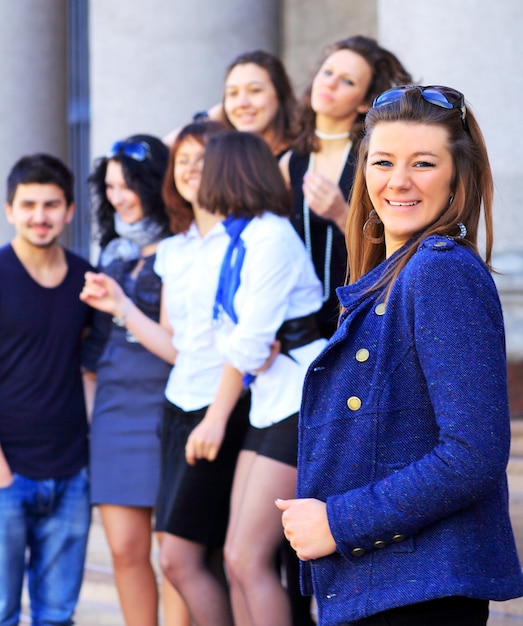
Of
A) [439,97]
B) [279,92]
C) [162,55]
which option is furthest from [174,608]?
[162,55]

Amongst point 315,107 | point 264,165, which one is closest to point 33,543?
point 264,165

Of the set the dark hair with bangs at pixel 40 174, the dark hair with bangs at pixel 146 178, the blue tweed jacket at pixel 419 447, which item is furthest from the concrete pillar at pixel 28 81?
the blue tweed jacket at pixel 419 447

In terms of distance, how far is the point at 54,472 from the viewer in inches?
160

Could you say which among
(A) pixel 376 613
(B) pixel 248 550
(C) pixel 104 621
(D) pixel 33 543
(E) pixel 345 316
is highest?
(E) pixel 345 316

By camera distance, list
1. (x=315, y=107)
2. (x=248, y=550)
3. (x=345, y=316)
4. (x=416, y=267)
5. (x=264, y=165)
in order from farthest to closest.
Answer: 1. (x=315, y=107)
2. (x=264, y=165)
3. (x=248, y=550)
4. (x=345, y=316)
5. (x=416, y=267)

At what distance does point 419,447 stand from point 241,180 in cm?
203

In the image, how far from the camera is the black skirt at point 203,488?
3.68 m

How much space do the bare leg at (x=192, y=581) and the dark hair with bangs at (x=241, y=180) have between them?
1.27 m

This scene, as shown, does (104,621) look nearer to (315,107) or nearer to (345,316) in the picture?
(315,107)

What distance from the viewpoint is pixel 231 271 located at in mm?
3574

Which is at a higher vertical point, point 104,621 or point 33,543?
point 33,543

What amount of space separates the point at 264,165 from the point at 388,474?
2.07 metres

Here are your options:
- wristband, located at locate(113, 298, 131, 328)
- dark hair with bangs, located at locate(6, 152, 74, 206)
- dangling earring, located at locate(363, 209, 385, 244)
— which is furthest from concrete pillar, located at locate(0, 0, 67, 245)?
dangling earring, located at locate(363, 209, 385, 244)

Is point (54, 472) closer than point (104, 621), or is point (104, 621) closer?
point (54, 472)
